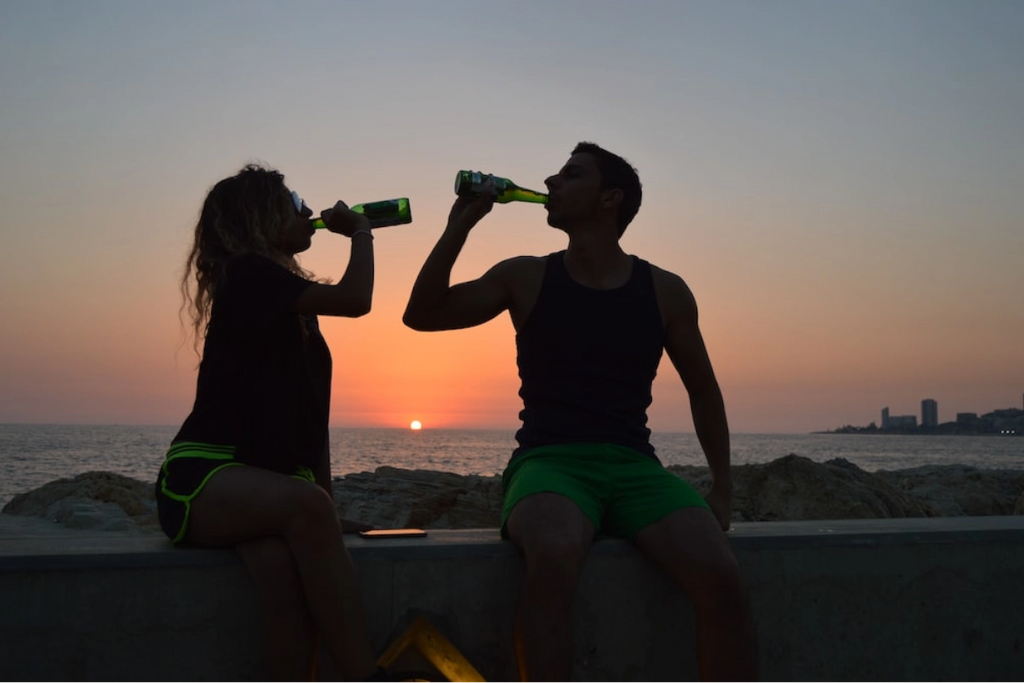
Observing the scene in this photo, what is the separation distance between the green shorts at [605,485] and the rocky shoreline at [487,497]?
420 cm

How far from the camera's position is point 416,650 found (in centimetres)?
240

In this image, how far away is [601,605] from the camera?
2.55 meters

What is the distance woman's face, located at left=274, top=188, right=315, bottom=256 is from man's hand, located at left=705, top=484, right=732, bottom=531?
5.39ft

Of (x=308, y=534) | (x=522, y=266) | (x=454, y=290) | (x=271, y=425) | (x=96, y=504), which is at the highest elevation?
(x=522, y=266)

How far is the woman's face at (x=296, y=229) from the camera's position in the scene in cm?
277

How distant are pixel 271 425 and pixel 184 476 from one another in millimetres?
266

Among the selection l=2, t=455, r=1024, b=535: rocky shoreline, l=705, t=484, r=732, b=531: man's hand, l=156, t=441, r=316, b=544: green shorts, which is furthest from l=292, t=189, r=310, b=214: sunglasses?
l=2, t=455, r=1024, b=535: rocky shoreline

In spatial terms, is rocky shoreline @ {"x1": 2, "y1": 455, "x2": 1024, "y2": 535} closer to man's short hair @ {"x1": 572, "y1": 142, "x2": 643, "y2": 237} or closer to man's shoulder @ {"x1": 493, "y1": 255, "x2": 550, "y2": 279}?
man's short hair @ {"x1": 572, "y1": 142, "x2": 643, "y2": 237}

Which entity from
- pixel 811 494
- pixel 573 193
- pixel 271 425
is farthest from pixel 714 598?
pixel 811 494

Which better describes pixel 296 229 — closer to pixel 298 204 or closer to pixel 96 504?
pixel 298 204

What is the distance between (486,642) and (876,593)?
1.31m

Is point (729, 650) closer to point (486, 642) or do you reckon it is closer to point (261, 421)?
point (486, 642)

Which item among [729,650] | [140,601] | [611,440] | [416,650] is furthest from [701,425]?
[140,601]

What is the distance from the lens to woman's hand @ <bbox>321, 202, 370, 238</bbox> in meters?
2.79
